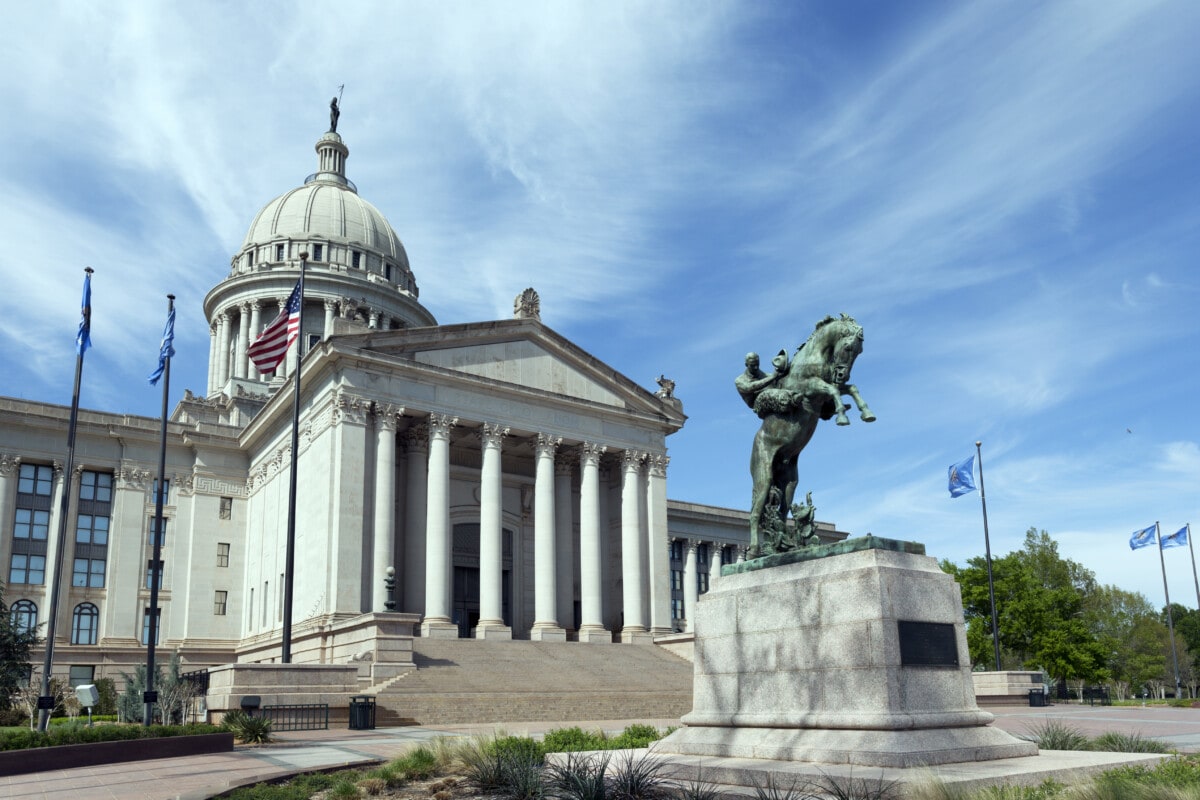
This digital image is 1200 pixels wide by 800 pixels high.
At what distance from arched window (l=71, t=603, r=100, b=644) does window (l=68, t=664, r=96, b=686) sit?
178 cm

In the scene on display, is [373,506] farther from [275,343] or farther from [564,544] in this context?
[564,544]

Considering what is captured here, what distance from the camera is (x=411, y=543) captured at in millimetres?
49375

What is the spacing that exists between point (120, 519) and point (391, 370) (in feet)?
68.7

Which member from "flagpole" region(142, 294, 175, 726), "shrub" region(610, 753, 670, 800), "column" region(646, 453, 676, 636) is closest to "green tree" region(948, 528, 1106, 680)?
"column" region(646, 453, 676, 636)

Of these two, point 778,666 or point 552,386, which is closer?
point 778,666

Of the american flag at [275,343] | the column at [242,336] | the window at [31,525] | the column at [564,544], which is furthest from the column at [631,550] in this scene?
the column at [242,336]

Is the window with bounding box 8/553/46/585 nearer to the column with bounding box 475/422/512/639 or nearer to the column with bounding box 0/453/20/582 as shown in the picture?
the column with bounding box 0/453/20/582

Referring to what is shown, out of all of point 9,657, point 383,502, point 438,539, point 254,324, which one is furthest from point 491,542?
point 254,324

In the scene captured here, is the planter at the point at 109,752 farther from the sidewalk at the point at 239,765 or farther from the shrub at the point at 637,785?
the shrub at the point at 637,785

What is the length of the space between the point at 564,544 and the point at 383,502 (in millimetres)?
12772

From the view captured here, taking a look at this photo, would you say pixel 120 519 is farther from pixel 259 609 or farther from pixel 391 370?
pixel 391 370

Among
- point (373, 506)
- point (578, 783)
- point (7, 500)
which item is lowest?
point (578, 783)

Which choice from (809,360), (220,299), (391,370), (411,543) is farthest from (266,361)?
(220,299)

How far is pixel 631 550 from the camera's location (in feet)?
175
